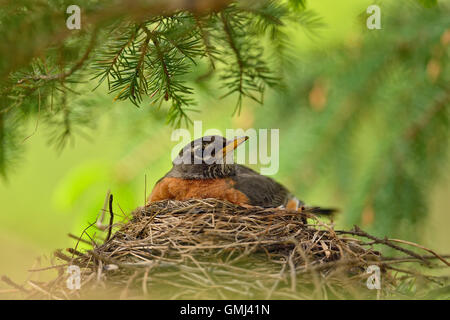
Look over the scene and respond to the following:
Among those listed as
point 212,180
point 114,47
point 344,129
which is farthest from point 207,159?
point 114,47

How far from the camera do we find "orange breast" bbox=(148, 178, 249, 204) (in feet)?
9.85

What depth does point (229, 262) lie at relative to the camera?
6.73 feet

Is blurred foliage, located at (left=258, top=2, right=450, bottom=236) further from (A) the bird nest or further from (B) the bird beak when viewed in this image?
(A) the bird nest

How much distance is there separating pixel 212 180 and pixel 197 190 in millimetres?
122

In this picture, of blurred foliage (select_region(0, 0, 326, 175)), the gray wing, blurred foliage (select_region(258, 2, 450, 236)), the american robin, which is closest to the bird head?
the american robin

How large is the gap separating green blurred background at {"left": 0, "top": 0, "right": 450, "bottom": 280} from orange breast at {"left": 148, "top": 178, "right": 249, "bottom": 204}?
296 millimetres

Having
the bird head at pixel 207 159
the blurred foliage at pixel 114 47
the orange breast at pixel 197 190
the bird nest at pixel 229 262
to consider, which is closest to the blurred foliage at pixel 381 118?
the bird head at pixel 207 159

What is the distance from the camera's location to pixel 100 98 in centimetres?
297

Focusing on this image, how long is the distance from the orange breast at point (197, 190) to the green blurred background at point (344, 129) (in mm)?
296

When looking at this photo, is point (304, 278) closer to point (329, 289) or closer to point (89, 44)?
point (329, 289)

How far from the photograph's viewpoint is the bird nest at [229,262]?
1.89m

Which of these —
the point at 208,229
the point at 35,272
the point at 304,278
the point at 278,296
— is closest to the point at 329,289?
the point at 304,278

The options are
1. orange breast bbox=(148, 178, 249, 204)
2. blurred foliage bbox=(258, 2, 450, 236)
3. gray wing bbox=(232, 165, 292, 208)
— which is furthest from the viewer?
blurred foliage bbox=(258, 2, 450, 236)
